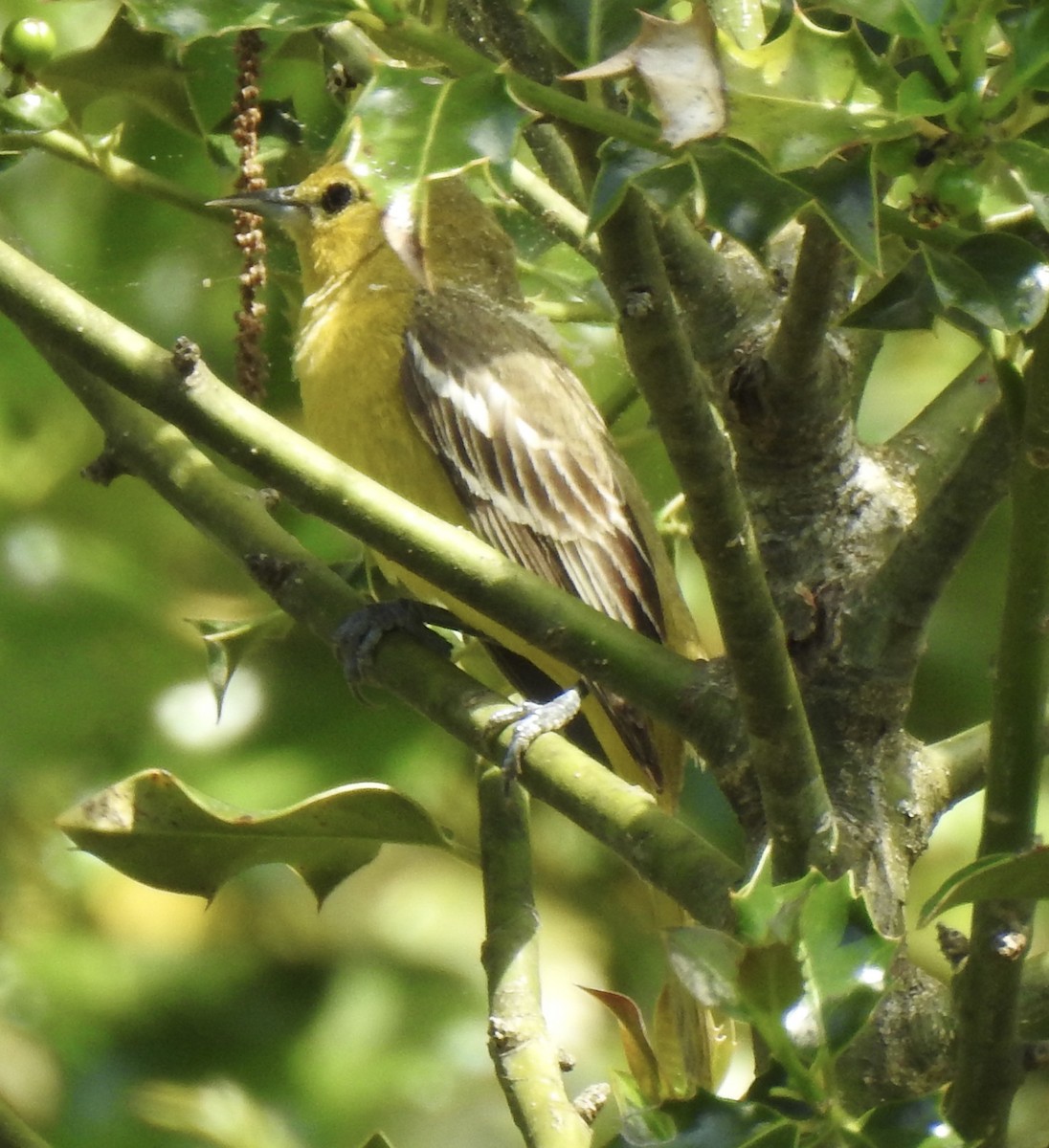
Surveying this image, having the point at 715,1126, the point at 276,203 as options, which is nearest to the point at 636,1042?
the point at 715,1126

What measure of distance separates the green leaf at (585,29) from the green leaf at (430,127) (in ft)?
0.21

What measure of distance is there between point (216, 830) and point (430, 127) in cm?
106

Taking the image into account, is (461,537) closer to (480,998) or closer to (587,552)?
(587,552)

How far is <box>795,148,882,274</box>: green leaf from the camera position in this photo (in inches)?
46.4

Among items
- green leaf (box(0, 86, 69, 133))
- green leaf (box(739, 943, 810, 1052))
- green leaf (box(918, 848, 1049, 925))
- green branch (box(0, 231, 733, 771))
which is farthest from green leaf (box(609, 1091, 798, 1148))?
green leaf (box(0, 86, 69, 133))

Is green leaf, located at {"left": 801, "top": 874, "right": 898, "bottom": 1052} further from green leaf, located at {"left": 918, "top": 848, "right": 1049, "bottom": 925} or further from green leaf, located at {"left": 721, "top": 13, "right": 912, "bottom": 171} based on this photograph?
green leaf, located at {"left": 721, "top": 13, "right": 912, "bottom": 171}

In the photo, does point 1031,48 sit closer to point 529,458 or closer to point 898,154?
point 898,154

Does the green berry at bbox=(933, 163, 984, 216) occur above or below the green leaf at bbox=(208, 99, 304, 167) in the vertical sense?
above

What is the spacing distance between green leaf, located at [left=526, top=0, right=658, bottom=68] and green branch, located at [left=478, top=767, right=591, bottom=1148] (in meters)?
1.15

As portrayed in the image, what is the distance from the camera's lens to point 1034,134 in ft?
3.98

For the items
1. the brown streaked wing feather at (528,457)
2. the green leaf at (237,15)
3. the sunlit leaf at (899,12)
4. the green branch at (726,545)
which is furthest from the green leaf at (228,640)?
the sunlit leaf at (899,12)

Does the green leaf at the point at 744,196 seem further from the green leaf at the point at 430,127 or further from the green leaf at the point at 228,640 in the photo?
the green leaf at the point at 228,640

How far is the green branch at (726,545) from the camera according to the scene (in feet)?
4.26

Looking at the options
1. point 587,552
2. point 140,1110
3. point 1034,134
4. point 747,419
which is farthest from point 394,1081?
point 1034,134
